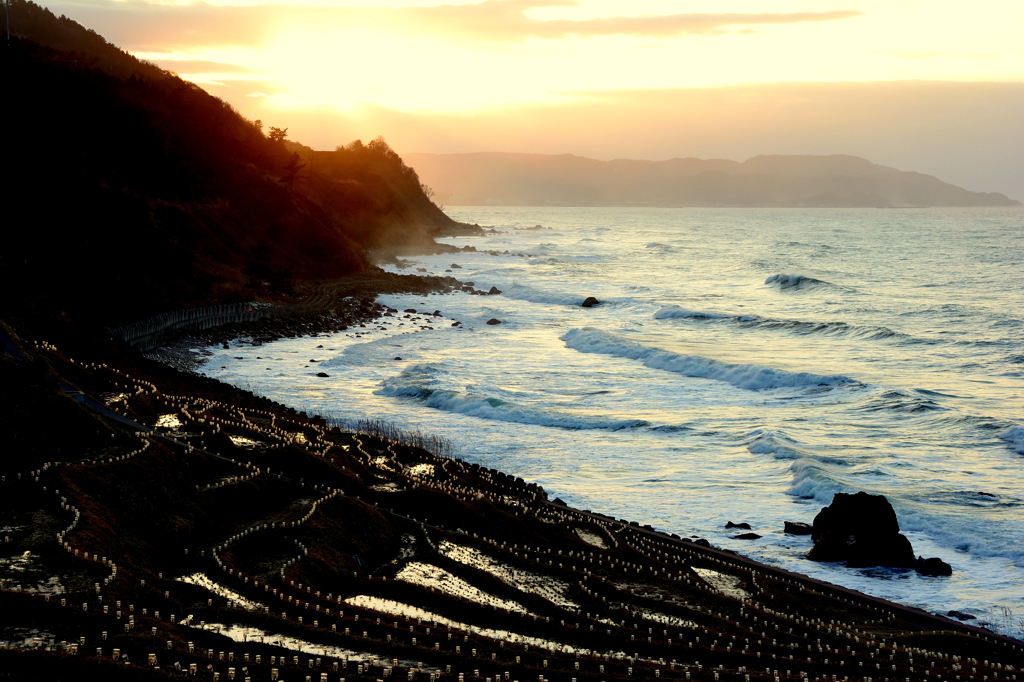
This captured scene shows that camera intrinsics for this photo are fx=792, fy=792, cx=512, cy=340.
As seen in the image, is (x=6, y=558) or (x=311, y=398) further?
(x=311, y=398)

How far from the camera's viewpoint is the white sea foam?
3884cm

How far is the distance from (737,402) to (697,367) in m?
7.10

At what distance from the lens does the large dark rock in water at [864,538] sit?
18.7 metres

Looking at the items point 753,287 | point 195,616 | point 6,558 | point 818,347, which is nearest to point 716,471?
point 195,616

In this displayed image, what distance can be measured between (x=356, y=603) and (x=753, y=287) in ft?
257

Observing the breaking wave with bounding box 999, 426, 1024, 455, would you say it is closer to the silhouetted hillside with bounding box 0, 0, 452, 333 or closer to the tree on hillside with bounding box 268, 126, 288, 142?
the silhouetted hillside with bounding box 0, 0, 452, 333

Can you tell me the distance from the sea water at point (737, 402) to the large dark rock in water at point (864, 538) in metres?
0.46

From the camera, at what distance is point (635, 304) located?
2825 inches

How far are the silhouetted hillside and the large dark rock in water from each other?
1084 inches

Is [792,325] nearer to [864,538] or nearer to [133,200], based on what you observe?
[864,538]

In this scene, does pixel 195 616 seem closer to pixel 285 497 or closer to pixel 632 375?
pixel 285 497

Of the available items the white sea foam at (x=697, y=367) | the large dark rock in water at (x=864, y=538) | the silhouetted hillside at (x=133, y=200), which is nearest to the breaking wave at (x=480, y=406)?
the white sea foam at (x=697, y=367)

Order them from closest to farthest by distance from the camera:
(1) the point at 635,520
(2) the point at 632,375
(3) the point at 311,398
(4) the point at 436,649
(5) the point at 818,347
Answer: (4) the point at 436,649 < (1) the point at 635,520 < (3) the point at 311,398 < (2) the point at 632,375 < (5) the point at 818,347

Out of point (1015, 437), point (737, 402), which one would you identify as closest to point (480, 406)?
point (737, 402)
